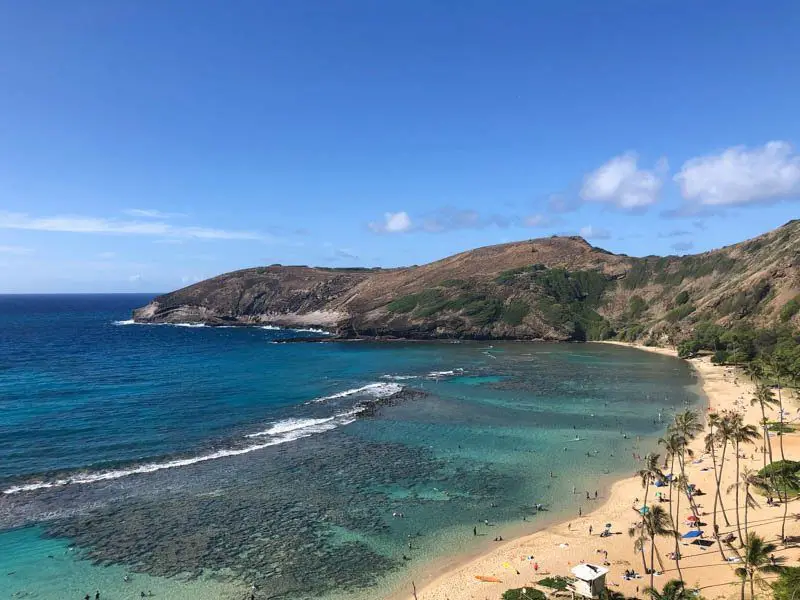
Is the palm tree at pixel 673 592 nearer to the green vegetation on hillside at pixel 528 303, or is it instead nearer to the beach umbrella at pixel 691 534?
the beach umbrella at pixel 691 534

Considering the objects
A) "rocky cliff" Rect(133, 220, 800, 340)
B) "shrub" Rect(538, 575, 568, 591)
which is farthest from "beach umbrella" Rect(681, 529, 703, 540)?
"rocky cliff" Rect(133, 220, 800, 340)

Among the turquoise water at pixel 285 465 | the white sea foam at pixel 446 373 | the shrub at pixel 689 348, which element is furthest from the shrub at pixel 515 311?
the white sea foam at pixel 446 373

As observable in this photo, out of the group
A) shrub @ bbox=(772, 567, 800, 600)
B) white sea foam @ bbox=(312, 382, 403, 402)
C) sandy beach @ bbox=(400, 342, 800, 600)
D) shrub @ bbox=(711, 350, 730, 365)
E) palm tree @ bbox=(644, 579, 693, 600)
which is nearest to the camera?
shrub @ bbox=(772, 567, 800, 600)

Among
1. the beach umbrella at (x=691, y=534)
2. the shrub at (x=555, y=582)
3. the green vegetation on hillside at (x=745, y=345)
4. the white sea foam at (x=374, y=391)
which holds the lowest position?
the shrub at (x=555, y=582)

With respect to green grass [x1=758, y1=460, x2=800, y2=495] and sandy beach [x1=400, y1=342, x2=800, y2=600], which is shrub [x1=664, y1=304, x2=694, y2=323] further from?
green grass [x1=758, y1=460, x2=800, y2=495]

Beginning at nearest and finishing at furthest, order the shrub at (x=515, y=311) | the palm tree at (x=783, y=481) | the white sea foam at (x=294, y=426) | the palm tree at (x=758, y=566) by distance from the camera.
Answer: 1. the palm tree at (x=758, y=566)
2. the palm tree at (x=783, y=481)
3. the white sea foam at (x=294, y=426)
4. the shrub at (x=515, y=311)

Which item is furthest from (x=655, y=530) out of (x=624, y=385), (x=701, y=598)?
(x=624, y=385)
